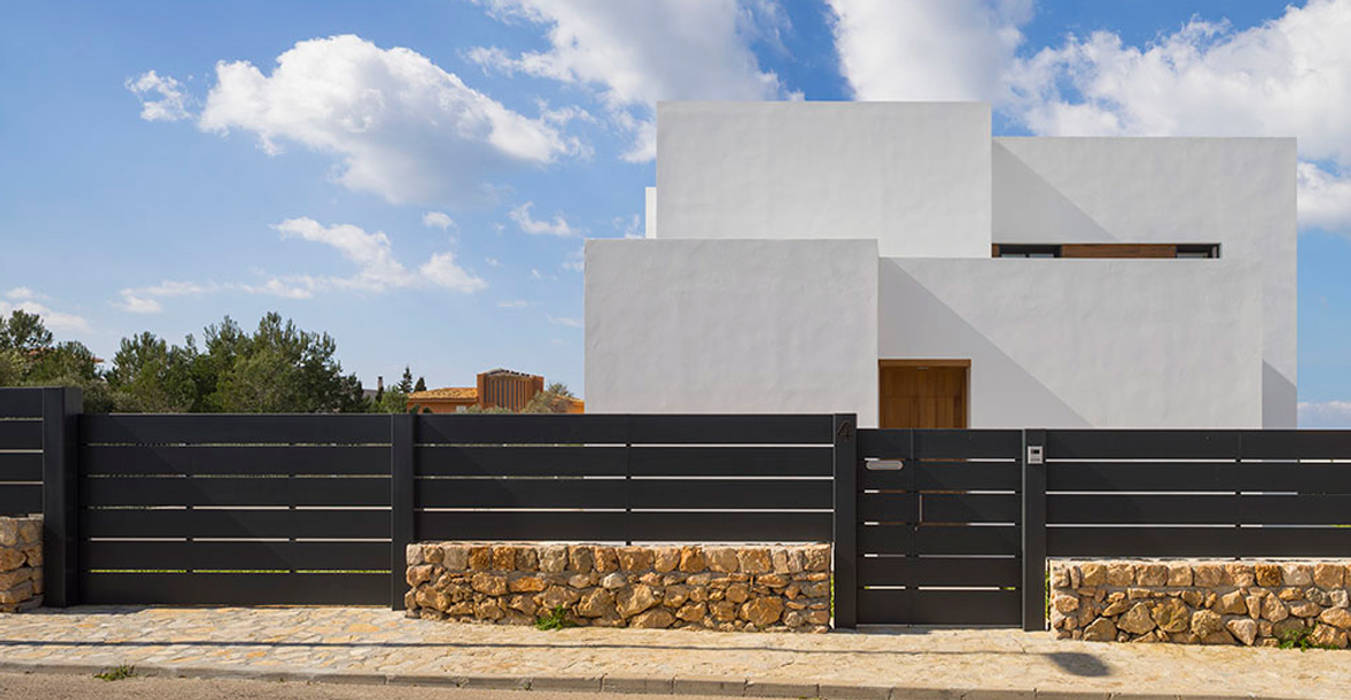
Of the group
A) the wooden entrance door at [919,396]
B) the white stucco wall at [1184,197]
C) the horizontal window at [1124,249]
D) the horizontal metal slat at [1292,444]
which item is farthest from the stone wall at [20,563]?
the white stucco wall at [1184,197]

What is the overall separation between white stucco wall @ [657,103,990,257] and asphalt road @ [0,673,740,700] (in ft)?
34.0

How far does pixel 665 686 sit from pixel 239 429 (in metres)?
4.49

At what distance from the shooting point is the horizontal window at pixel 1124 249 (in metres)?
15.5

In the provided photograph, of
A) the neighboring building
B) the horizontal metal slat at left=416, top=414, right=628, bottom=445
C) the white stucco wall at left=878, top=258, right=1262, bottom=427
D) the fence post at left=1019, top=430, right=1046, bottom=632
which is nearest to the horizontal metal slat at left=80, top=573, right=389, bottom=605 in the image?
the horizontal metal slat at left=416, top=414, right=628, bottom=445

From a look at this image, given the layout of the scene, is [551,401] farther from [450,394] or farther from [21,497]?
[21,497]

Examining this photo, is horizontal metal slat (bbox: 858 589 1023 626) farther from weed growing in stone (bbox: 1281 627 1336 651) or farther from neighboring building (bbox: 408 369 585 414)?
neighboring building (bbox: 408 369 585 414)

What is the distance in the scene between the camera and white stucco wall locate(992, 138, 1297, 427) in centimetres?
1534

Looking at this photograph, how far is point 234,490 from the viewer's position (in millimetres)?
7102

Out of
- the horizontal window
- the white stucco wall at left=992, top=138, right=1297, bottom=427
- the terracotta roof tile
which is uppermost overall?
the white stucco wall at left=992, top=138, right=1297, bottom=427

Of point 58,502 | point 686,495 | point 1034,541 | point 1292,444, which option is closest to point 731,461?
point 686,495

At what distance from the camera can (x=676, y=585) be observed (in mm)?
6551

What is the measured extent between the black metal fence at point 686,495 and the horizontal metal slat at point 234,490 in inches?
0.6

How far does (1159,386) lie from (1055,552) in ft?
22.6

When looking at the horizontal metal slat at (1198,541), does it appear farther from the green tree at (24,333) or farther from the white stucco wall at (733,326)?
the green tree at (24,333)
